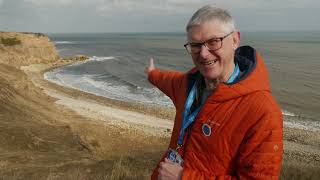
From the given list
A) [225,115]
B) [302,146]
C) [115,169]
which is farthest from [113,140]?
[225,115]

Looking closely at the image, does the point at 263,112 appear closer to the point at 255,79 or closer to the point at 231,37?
the point at 255,79

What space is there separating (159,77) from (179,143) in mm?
981

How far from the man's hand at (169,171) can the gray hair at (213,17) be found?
851 millimetres

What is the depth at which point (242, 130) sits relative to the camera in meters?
2.42

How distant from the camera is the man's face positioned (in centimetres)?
256

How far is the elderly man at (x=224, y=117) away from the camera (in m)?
2.35

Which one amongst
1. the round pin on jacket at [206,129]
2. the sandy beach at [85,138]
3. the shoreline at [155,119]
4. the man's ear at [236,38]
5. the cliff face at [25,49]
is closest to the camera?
the round pin on jacket at [206,129]

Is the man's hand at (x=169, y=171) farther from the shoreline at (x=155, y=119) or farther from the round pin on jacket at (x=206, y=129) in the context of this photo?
the shoreline at (x=155, y=119)

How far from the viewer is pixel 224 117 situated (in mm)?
2480

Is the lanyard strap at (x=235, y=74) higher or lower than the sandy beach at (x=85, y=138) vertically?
higher

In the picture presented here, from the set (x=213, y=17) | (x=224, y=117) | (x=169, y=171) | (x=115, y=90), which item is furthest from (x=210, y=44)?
(x=115, y=90)

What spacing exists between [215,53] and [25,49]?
223 ft

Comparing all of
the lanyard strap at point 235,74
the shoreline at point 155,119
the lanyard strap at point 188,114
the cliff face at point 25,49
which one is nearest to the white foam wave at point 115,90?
the shoreline at point 155,119

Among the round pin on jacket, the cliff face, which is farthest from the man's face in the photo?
the cliff face
